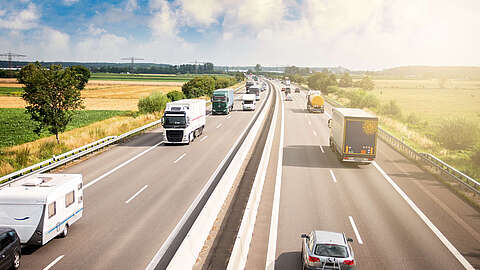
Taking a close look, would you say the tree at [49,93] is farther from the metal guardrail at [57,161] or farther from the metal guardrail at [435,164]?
the metal guardrail at [435,164]

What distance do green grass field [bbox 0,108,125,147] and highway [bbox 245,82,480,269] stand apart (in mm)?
24015

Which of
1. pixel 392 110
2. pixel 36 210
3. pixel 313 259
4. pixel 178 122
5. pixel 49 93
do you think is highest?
pixel 49 93

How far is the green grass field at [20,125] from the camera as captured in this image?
39434 millimetres

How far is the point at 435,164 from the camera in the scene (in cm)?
2308

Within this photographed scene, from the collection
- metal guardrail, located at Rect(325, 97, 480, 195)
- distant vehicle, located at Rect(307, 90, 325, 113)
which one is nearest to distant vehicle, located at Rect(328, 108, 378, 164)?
metal guardrail, located at Rect(325, 97, 480, 195)

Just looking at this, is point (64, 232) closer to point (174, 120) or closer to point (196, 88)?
point (174, 120)

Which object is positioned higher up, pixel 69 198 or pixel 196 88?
pixel 196 88

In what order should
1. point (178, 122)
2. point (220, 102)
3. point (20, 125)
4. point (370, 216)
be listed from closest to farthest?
point (370, 216) → point (178, 122) → point (20, 125) → point (220, 102)

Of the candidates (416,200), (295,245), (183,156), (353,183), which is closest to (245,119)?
(183,156)

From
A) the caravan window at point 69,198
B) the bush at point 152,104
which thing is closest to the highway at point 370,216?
the caravan window at point 69,198

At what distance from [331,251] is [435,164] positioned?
1583 centimetres

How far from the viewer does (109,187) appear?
766 inches

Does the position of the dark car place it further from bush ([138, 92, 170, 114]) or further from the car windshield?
bush ([138, 92, 170, 114])

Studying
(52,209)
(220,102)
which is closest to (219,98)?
(220,102)
